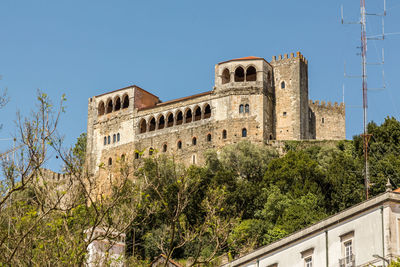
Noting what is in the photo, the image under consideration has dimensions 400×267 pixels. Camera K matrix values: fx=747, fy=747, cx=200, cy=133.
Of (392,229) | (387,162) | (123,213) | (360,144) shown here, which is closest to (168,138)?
(360,144)

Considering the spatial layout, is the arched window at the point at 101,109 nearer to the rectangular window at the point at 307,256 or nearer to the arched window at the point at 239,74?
the arched window at the point at 239,74

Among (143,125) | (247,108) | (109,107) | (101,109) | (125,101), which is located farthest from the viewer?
(101,109)

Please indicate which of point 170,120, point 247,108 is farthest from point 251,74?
point 170,120

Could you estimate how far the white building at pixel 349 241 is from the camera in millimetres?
28500

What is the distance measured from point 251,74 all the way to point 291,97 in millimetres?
4698

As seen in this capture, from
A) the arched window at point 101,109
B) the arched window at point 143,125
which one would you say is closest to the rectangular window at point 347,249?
the arched window at point 143,125

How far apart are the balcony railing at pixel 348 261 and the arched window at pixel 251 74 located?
142ft

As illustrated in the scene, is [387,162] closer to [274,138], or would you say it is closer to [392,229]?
[274,138]

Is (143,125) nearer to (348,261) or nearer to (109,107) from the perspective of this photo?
(109,107)

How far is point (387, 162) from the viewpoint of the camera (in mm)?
54188

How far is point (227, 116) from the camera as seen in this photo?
6900cm

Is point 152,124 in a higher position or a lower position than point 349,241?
higher

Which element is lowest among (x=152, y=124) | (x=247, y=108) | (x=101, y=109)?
(x=247, y=108)

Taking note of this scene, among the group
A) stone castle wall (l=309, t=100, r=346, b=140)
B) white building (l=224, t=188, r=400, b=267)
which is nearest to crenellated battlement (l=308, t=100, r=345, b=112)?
stone castle wall (l=309, t=100, r=346, b=140)
